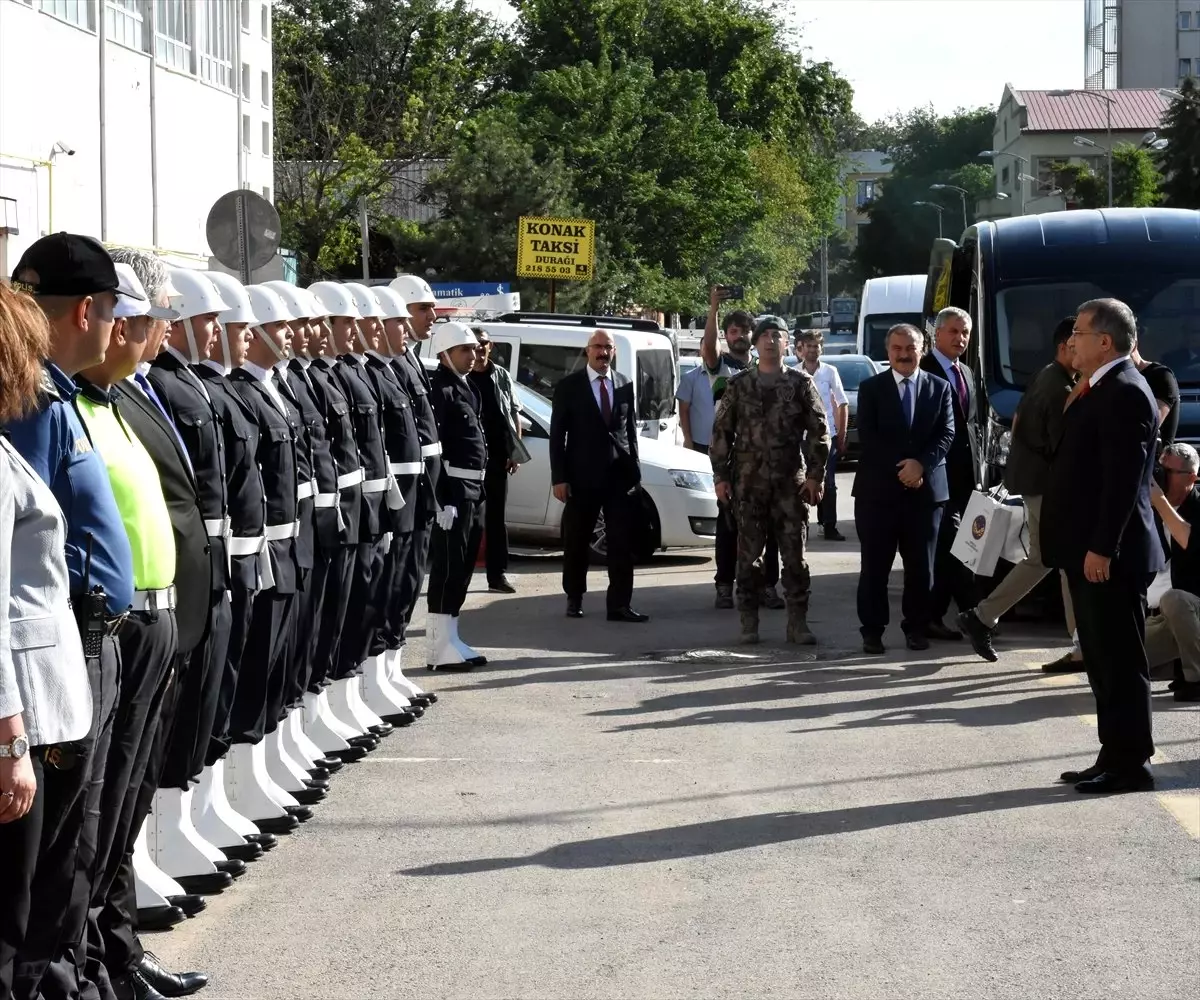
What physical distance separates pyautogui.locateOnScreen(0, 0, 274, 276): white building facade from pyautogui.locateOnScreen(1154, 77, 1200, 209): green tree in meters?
40.0

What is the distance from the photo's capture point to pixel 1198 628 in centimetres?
1077

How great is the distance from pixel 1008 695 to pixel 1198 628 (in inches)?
41.2

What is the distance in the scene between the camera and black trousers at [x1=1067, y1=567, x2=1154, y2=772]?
8.34 metres

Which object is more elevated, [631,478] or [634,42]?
[634,42]

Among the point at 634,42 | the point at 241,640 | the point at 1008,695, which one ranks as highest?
the point at 634,42

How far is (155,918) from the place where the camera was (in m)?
6.29

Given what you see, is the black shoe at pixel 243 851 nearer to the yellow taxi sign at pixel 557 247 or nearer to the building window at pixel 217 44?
the yellow taxi sign at pixel 557 247

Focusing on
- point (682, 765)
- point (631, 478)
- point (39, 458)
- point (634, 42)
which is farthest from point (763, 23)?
point (39, 458)

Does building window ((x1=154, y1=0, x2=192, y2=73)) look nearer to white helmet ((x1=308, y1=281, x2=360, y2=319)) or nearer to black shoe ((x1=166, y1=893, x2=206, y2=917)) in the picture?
white helmet ((x1=308, y1=281, x2=360, y2=319))

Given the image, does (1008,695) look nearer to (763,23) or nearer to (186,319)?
(186,319)

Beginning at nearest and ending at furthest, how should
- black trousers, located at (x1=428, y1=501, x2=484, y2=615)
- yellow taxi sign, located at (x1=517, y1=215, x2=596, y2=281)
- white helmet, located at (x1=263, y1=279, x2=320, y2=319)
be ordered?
white helmet, located at (x1=263, y1=279, x2=320, y2=319) < black trousers, located at (x1=428, y1=501, x2=484, y2=615) < yellow taxi sign, located at (x1=517, y1=215, x2=596, y2=281)

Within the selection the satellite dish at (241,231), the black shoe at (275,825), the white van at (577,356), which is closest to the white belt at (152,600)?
the black shoe at (275,825)

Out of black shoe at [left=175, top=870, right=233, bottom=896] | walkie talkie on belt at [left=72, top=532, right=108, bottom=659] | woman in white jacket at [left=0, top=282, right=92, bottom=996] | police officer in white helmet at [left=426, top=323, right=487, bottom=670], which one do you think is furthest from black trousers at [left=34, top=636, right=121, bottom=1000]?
police officer in white helmet at [left=426, top=323, right=487, bottom=670]


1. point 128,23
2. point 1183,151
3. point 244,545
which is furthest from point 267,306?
point 1183,151
